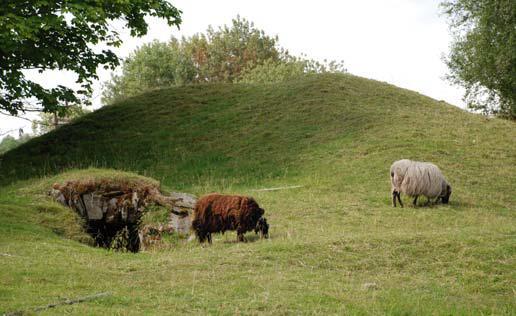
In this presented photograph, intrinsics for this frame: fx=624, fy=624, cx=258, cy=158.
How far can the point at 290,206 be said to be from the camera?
20047 millimetres

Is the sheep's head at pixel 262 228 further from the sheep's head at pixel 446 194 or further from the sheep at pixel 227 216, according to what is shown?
the sheep's head at pixel 446 194

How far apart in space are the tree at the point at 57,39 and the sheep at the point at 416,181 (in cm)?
1097

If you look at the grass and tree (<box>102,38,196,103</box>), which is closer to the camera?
the grass

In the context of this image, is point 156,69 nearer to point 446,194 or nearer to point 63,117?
point 63,117

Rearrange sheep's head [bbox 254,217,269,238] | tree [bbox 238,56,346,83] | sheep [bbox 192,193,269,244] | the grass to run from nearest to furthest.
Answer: the grass, sheep [bbox 192,193,269,244], sheep's head [bbox 254,217,269,238], tree [bbox 238,56,346,83]

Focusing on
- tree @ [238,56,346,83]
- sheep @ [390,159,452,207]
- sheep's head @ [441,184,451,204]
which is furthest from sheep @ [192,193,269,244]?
tree @ [238,56,346,83]

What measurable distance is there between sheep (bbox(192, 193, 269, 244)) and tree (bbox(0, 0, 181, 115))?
31.2 ft

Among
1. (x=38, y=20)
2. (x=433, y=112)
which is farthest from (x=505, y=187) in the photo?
(x=38, y=20)

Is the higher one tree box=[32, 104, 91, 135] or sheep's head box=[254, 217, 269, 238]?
tree box=[32, 104, 91, 135]

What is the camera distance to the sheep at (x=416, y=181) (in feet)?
66.3

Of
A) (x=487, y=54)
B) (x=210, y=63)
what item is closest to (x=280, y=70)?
(x=210, y=63)

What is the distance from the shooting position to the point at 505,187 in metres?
23.8

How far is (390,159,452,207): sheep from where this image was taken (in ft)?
66.3

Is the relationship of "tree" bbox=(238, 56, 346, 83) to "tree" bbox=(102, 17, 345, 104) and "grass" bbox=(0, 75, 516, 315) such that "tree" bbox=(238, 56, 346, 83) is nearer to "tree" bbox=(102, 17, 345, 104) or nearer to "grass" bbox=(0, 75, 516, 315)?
"tree" bbox=(102, 17, 345, 104)
